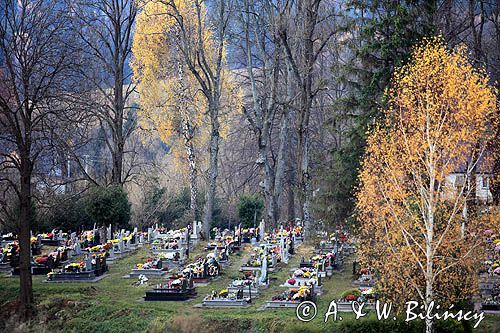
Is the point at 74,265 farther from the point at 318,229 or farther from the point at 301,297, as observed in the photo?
the point at 318,229

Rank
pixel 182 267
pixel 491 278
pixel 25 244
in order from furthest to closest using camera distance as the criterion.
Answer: pixel 182 267
pixel 491 278
pixel 25 244

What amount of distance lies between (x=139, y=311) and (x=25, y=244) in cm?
393

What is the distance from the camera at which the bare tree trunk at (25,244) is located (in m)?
20.1

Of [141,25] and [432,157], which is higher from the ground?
[141,25]

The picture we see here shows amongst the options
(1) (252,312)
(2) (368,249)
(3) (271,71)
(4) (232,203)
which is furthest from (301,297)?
(4) (232,203)

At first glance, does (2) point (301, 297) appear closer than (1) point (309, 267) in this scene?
Yes

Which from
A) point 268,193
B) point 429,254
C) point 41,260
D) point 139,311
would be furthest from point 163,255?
point 429,254

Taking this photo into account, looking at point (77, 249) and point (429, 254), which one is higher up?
point (77, 249)

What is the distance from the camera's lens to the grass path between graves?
18.5m

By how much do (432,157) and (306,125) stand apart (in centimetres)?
1516

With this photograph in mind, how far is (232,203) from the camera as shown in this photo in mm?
43500

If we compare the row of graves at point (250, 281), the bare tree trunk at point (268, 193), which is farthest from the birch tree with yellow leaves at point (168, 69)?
the row of graves at point (250, 281)

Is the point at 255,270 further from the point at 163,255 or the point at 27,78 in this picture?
the point at 27,78

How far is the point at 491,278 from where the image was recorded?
20734 mm
